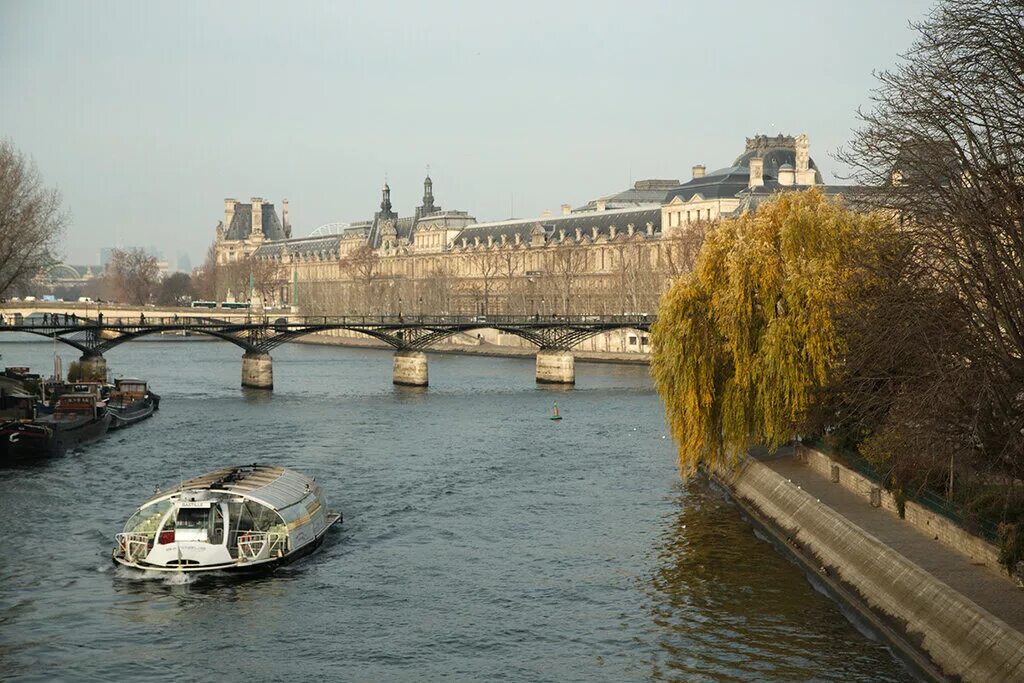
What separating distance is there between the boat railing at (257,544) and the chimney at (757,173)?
8984 cm

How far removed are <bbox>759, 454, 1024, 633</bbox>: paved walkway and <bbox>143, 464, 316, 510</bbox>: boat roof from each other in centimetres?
1235

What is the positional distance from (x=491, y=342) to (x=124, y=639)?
10298 cm

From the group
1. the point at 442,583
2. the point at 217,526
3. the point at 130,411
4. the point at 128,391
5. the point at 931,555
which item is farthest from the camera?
the point at 128,391

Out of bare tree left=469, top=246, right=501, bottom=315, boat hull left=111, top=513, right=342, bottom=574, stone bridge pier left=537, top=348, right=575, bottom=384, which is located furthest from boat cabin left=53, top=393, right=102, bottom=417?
bare tree left=469, top=246, right=501, bottom=315

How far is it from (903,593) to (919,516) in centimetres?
412

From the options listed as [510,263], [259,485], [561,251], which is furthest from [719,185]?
[259,485]

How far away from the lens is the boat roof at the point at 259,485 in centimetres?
3331

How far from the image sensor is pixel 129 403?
67188mm

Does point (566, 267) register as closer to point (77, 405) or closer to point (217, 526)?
point (77, 405)

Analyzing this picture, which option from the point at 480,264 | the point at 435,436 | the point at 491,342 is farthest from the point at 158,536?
the point at 480,264

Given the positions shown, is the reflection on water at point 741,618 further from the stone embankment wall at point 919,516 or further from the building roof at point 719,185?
the building roof at point 719,185

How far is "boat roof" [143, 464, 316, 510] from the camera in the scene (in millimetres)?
33312

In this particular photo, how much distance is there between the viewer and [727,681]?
24219mm

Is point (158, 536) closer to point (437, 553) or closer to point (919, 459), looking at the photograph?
point (437, 553)
